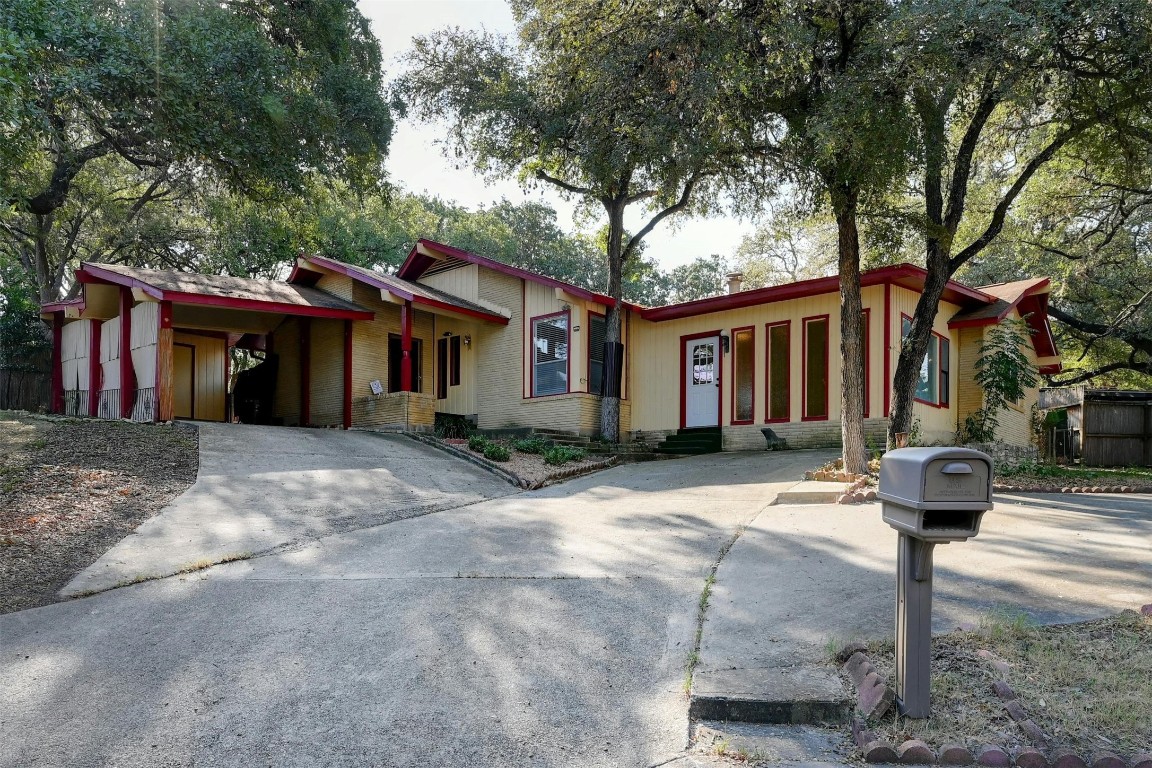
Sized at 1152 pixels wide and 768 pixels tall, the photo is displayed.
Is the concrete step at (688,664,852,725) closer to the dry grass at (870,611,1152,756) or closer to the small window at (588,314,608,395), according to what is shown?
the dry grass at (870,611,1152,756)

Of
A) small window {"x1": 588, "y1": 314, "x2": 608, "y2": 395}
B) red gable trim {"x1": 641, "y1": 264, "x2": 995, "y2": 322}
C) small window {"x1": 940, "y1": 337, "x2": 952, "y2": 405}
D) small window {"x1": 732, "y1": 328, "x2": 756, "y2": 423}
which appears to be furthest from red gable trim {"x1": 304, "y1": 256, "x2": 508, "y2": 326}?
small window {"x1": 940, "y1": 337, "x2": 952, "y2": 405}

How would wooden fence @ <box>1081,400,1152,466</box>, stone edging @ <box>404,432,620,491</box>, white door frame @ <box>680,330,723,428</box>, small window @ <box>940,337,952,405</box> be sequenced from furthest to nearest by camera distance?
wooden fence @ <box>1081,400,1152,466</box> < white door frame @ <box>680,330,723,428</box> < small window @ <box>940,337,952,405</box> < stone edging @ <box>404,432,620,491</box>

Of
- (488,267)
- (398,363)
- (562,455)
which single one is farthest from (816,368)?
(398,363)

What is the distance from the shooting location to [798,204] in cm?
1227

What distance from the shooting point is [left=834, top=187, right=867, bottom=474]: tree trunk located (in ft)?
33.9

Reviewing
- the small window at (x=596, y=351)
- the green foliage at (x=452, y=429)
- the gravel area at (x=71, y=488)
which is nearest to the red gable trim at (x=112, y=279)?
the gravel area at (x=71, y=488)

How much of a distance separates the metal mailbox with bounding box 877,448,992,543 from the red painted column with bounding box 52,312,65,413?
59.5 ft

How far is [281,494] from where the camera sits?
29.5 ft

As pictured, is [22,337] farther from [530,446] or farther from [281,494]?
[281,494]

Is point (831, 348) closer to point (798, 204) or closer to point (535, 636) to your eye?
point (798, 204)

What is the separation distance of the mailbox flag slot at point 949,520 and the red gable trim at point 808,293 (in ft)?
34.8

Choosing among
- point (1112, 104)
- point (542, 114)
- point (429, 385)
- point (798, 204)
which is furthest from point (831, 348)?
point (429, 385)

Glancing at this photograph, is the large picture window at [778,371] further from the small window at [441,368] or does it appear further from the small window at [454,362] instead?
the small window at [441,368]

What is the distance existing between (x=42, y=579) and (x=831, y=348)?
12.3 m
